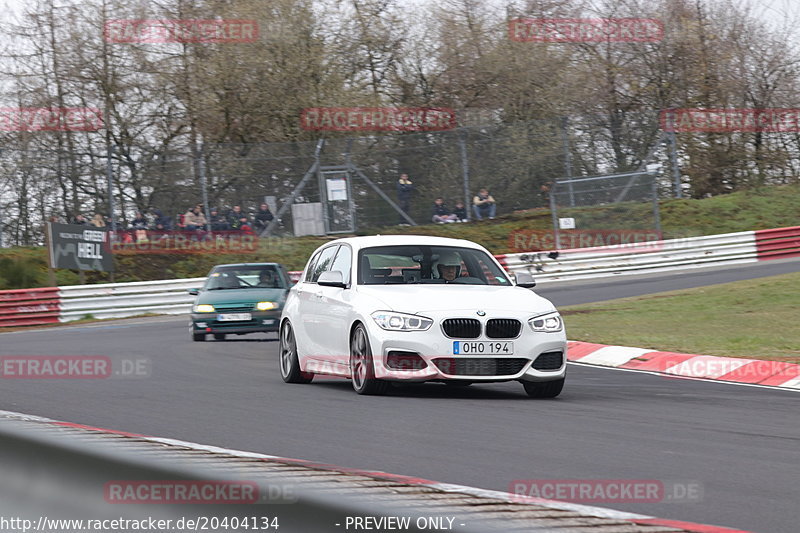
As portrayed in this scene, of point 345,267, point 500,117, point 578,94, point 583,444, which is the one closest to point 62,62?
point 500,117

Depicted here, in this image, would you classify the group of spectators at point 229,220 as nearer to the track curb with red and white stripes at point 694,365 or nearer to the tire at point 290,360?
the track curb with red and white stripes at point 694,365

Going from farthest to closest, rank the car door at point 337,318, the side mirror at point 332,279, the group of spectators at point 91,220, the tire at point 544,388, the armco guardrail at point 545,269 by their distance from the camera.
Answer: the group of spectators at point 91,220, the armco guardrail at point 545,269, the side mirror at point 332,279, the car door at point 337,318, the tire at point 544,388

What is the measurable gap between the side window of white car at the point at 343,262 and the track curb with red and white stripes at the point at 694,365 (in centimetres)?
381

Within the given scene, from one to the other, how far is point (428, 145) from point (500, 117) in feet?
35.8

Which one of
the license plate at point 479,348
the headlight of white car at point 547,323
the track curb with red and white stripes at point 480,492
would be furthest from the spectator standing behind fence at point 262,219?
the track curb with red and white stripes at point 480,492

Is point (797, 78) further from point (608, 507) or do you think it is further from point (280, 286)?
point (608, 507)

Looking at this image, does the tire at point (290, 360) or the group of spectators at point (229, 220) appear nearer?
the tire at point (290, 360)

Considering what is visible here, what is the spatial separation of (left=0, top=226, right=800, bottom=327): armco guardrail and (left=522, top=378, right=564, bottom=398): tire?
1897 cm

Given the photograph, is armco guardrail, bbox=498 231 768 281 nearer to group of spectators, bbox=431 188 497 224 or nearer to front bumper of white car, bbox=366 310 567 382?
group of spectators, bbox=431 188 497 224

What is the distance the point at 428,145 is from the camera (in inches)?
1275

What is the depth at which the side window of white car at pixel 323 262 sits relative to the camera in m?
12.3

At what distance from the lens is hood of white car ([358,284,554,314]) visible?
10336mm

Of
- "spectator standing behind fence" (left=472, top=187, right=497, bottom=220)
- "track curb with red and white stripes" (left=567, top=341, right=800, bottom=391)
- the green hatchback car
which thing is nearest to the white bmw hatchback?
"track curb with red and white stripes" (left=567, top=341, right=800, bottom=391)

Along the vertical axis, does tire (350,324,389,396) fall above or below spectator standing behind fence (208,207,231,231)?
below
